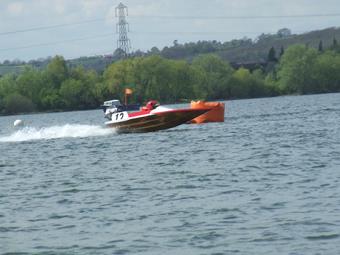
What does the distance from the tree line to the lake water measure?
111404 mm

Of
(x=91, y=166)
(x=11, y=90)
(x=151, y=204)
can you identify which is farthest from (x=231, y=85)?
(x=151, y=204)

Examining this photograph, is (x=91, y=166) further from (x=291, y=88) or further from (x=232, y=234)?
(x=291, y=88)

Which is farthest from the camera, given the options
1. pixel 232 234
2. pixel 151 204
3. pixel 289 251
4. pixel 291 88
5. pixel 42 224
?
pixel 291 88

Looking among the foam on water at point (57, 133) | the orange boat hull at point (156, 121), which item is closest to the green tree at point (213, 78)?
the foam on water at point (57, 133)

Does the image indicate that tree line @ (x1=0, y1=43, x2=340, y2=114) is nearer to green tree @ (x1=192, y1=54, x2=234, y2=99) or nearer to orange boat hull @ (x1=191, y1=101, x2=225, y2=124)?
green tree @ (x1=192, y1=54, x2=234, y2=99)

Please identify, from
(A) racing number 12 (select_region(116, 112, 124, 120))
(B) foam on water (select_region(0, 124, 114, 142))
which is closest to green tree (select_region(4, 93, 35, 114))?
(B) foam on water (select_region(0, 124, 114, 142))

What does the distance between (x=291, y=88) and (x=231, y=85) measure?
11701mm

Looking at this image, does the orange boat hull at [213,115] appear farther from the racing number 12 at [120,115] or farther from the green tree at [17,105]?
the green tree at [17,105]

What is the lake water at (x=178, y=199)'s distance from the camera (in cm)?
1956

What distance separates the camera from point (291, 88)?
178 meters

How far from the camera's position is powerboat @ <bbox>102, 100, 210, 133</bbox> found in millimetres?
51750

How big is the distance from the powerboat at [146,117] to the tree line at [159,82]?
9819 cm

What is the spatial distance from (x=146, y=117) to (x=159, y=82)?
4164 inches

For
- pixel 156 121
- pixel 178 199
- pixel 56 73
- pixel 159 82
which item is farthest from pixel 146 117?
pixel 56 73
